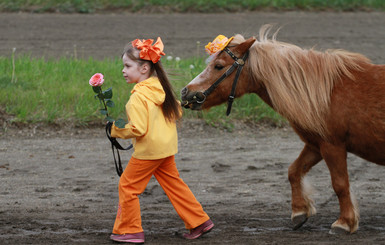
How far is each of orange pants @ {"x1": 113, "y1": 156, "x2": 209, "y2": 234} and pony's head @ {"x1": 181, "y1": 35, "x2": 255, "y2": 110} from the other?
0.46m

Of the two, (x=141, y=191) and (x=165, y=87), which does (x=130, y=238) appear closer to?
(x=141, y=191)

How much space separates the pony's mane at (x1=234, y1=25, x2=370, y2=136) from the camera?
15.1 feet

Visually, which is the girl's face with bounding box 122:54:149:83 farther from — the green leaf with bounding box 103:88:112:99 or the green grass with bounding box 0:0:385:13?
the green grass with bounding box 0:0:385:13

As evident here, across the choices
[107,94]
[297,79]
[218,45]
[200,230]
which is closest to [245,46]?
[218,45]

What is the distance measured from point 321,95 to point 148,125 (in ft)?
4.10

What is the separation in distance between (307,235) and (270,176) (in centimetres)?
158

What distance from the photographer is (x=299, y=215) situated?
16.2 feet

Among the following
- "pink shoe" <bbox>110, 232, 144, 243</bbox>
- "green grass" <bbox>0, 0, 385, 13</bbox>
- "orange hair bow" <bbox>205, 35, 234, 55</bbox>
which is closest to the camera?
"pink shoe" <bbox>110, 232, 144, 243</bbox>

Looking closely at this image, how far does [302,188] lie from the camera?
16.5ft

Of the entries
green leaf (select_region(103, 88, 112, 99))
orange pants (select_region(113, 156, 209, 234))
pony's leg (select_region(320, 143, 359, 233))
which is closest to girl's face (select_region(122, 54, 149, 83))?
green leaf (select_region(103, 88, 112, 99))

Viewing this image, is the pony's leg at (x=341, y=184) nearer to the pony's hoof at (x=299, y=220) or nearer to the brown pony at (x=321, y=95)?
the brown pony at (x=321, y=95)

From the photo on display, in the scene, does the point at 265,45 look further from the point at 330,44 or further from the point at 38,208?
the point at 330,44

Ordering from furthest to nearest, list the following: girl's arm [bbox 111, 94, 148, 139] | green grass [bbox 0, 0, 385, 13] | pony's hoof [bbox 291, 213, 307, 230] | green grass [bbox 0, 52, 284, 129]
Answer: green grass [bbox 0, 0, 385, 13]
green grass [bbox 0, 52, 284, 129]
pony's hoof [bbox 291, 213, 307, 230]
girl's arm [bbox 111, 94, 148, 139]

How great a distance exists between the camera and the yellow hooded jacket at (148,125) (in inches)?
171
